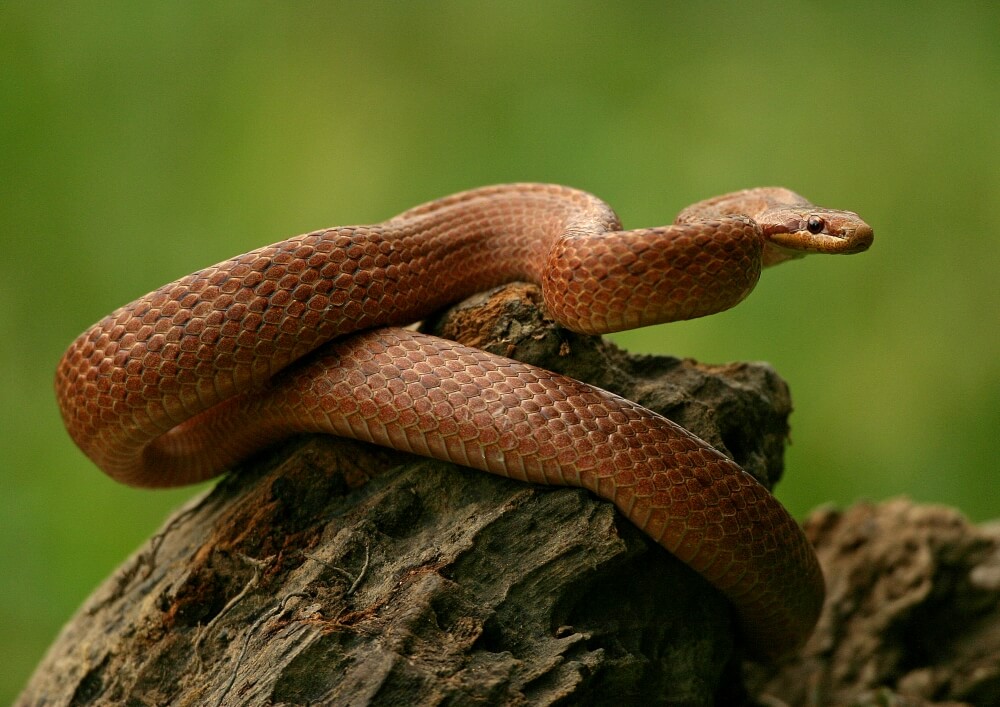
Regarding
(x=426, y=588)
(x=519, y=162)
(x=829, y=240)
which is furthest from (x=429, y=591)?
(x=519, y=162)

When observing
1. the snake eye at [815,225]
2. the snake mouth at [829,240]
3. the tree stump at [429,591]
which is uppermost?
the snake eye at [815,225]

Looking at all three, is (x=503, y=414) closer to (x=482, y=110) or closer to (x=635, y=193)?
(x=635, y=193)

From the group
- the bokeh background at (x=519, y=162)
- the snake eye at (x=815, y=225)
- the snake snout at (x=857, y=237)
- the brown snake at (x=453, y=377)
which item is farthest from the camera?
the bokeh background at (x=519, y=162)

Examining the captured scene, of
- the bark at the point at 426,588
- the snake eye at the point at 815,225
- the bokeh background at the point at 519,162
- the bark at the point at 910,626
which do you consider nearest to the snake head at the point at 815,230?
the snake eye at the point at 815,225

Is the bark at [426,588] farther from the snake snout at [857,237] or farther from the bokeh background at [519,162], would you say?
the bokeh background at [519,162]

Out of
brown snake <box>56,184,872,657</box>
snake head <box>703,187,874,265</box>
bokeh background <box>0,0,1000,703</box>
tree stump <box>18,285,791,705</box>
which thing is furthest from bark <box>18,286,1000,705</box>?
bokeh background <box>0,0,1000,703</box>

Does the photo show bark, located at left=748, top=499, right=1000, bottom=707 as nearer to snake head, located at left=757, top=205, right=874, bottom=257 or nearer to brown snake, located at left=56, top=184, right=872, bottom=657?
brown snake, located at left=56, top=184, right=872, bottom=657
